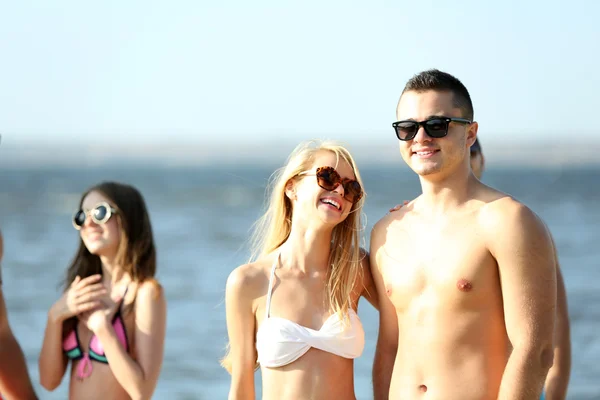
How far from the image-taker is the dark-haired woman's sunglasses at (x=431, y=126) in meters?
4.22

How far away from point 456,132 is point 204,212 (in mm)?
35028

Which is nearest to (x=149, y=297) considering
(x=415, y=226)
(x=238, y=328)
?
(x=238, y=328)

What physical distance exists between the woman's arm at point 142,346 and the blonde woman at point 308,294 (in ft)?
2.64

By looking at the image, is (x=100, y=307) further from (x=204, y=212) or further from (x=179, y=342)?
(x=204, y=212)

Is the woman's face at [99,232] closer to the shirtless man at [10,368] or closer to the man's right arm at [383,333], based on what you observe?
the shirtless man at [10,368]

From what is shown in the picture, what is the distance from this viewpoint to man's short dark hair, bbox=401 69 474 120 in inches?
168

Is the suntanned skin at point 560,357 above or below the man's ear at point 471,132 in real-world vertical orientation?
below

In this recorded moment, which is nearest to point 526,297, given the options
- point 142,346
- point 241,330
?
Result: point 241,330

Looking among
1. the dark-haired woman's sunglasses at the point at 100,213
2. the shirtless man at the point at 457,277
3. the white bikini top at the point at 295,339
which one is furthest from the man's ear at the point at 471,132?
the dark-haired woman's sunglasses at the point at 100,213

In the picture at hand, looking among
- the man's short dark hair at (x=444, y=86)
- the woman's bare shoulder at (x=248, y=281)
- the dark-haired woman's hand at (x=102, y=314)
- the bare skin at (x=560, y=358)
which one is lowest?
the bare skin at (x=560, y=358)

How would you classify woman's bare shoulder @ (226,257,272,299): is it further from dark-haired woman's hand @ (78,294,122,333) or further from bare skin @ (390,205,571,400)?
bare skin @ (390,205,571,400)

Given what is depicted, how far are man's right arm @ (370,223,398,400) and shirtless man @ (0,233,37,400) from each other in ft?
6.93

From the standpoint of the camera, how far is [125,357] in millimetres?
5219

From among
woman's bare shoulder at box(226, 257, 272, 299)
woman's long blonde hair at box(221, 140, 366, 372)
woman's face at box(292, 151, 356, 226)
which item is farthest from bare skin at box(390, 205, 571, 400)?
woman's bare shoulder at box(226, 257, 272, 299)
